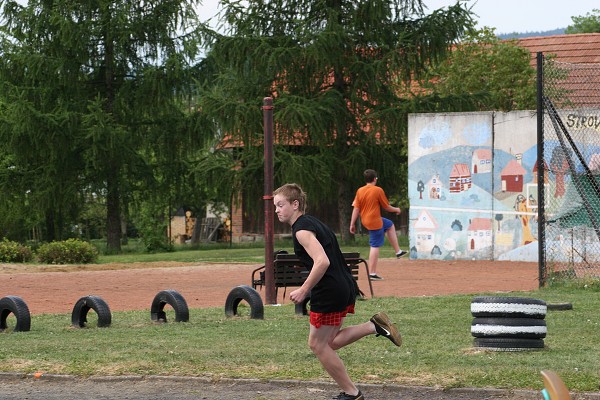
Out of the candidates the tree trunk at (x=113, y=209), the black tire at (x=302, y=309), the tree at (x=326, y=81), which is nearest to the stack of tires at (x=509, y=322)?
the black tire at (x=302, y=309)

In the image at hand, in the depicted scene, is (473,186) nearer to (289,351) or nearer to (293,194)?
(289,351)

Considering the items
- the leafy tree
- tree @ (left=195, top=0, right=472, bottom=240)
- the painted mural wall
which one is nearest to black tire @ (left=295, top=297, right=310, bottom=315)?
the painted mural wall

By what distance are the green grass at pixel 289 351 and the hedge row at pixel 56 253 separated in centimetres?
1302

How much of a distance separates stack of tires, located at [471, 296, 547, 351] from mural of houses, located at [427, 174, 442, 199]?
1556 centimetres

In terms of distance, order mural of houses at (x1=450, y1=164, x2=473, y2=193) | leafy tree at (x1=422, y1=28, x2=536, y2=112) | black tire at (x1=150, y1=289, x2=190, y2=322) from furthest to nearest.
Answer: leafy tree at (x1=422, y1=28, x2=536, y2=112) → mural of houses at (x1=450, y1=164, x2=473, y2=193) → black tire at (x1=150, y1=289, x2=190, y2=322)

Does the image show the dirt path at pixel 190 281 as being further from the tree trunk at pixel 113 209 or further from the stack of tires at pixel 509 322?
the tree trunk at pixel 113 209

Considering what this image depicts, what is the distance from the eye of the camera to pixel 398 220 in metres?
48.7

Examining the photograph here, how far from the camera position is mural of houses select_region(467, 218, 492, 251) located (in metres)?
25.4

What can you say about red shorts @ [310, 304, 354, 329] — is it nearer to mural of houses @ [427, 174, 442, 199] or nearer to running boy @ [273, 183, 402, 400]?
running boy @ [273, 183, 402, 400]

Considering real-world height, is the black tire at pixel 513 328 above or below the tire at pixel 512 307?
below

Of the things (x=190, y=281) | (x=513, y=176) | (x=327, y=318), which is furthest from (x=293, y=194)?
(x=513, y=176)

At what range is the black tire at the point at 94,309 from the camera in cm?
1324

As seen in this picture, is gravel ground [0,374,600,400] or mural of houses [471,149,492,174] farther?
mural of houses [471,149,492,174]

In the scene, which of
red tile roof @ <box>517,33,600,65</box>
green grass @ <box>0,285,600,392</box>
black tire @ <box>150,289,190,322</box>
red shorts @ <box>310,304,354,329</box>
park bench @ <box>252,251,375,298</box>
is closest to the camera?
red shorts @ <box>310,304,354,329</box>
